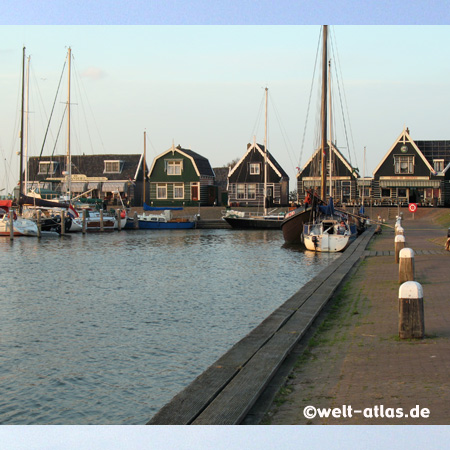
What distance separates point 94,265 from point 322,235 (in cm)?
1209

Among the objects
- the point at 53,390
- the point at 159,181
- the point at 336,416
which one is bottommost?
the point at 53,390

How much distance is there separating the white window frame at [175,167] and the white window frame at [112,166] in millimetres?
6798

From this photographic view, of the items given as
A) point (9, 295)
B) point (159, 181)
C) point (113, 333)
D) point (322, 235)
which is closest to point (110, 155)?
point (159, 181)

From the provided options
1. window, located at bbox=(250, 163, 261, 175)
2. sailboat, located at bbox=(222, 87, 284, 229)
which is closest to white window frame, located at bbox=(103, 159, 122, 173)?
window, located at bbox=(250, 163, 261, 175)

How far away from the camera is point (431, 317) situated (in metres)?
11.4

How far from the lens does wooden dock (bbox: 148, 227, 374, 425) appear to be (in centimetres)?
664

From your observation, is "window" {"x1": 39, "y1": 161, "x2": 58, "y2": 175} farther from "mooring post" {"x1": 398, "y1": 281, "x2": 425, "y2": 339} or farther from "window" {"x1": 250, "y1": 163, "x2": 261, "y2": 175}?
"mooring post" {"x1": 398, "y1": 281, "x2": 425, "y2": 339}

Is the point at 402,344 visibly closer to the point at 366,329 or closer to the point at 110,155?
the point at 366,329

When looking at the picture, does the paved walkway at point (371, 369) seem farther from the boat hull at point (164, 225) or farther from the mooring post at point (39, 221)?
the boat hull at point (164, 225)

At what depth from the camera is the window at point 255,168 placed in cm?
7593

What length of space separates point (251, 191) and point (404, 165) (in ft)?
58.6

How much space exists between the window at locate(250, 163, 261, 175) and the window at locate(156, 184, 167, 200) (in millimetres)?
10693

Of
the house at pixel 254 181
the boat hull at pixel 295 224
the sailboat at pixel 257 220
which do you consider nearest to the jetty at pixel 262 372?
the boat hull at pixel 295 224

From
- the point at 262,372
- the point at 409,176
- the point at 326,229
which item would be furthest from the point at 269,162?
the point at 262,372
